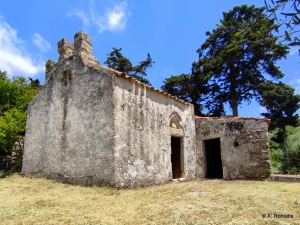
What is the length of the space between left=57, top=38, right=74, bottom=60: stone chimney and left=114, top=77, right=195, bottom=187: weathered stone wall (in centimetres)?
330

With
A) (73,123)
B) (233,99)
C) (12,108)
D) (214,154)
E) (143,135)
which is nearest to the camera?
(143,135)

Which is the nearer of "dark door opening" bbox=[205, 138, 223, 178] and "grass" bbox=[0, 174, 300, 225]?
"grass" bbox=[0, 174, 300, 225]

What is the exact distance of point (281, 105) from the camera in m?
19.5

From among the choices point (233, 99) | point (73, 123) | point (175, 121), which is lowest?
point (73, 123)

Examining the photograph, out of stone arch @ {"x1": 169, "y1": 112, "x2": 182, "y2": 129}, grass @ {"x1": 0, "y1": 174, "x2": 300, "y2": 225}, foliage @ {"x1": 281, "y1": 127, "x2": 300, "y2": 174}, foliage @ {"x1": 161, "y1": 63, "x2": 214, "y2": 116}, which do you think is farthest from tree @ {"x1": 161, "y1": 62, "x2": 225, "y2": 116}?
grass @ {"x1": 0, "y1": 174, "x2": 300, "y2": 225}

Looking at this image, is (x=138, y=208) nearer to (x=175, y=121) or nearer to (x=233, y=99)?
(x=175, y=121)

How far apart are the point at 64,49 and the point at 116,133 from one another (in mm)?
4727

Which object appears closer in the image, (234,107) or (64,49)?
(64,49)

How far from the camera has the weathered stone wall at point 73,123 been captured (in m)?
7.46

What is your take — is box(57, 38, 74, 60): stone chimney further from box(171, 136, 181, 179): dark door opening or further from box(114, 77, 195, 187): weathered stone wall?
box(171, 136, 181, 179): dark door opening

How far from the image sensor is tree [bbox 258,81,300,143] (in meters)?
19.6

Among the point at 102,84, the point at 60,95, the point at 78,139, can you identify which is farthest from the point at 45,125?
the point at 102,84

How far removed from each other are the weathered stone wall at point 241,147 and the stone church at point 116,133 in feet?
0.12

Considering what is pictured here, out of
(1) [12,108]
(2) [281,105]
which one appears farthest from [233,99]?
(1) [12,108]
